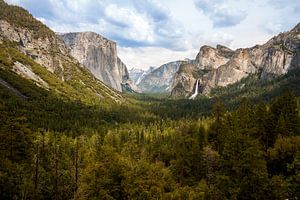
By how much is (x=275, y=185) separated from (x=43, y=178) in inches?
1694

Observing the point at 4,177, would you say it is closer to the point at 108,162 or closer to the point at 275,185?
the point at 108,162

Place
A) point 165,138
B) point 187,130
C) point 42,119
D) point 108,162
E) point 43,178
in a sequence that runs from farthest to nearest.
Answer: point 42,119
point 165,138
point 187,130
point 43,178
point 108,162

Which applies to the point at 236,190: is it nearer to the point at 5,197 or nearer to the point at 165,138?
the point at 5,197

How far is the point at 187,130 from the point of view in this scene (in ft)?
359

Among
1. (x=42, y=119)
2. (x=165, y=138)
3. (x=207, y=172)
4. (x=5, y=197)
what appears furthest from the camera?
(x=42, y=119)

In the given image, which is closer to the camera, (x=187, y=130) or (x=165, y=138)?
(x=187, y=130)

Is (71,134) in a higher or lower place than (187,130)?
lower

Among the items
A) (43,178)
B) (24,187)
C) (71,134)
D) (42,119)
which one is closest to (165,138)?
(71,134)

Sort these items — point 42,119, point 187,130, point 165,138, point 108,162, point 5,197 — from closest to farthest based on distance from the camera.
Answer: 1. point 5,197
2. point 108,162
3. point 187,130
4. point 165,138
5. point 42,119

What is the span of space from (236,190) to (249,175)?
2875 millimetres

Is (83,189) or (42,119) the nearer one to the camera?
(83,189)

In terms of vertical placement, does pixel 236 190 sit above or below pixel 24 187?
above

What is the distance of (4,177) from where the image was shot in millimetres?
51531

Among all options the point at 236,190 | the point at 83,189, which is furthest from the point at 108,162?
the point at 236,190
